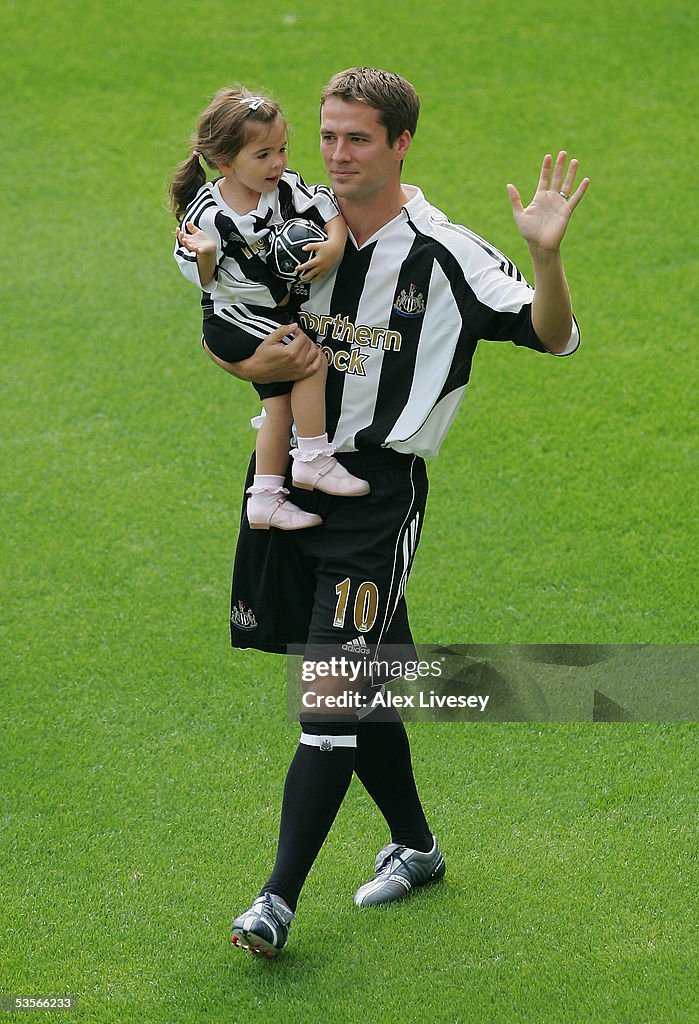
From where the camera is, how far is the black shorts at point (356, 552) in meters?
2.79

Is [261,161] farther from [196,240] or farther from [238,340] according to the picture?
[238,340]

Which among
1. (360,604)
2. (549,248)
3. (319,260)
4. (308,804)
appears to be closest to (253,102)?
(319,260)

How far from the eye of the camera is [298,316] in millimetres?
2814

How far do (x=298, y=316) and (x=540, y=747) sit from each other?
151cm

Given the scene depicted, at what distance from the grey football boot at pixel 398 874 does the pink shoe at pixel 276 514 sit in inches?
33.7

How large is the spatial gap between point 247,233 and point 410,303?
0.37 m

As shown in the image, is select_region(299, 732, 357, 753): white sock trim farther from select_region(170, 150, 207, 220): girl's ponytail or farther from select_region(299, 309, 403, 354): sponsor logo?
select_region(170, 150, 207, 220): girl's ponytail

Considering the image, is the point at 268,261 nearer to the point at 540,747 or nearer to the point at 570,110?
the point at 540,747

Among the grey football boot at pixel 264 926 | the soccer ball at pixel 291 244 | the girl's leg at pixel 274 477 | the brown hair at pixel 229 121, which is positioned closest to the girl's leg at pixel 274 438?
the girl's leg at pixel 274 477

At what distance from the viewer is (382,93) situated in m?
2.59

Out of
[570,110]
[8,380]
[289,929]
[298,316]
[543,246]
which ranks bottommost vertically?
[289,929]

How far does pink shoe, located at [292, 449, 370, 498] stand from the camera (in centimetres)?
278

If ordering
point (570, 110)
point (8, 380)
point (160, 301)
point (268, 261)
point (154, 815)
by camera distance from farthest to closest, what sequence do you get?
point (570, 110) → point (160, 301) → point (8, 380) → point (154, 815) → point (268, 261)

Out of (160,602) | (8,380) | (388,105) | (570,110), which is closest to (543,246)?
(388,105)
